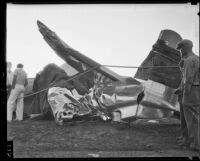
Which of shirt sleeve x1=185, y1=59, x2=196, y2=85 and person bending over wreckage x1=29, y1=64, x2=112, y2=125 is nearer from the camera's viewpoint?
shirt sleeve x1=185, y1=59, x2=196, y2=85

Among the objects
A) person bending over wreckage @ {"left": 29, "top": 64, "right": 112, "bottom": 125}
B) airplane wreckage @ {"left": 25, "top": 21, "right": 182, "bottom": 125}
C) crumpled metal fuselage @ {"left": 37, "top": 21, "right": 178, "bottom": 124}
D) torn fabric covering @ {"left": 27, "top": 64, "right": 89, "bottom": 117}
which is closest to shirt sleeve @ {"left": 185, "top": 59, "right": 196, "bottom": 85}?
airplane wreckage @ {"left": 25, "top": 21, "right": 182, "bottom": 125}

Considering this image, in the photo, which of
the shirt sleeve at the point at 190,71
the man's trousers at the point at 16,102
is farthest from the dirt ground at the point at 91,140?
the shirt sleeve at the point at 190,71

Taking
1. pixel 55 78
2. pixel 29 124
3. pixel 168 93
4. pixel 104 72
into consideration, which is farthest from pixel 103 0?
pixel 29 124

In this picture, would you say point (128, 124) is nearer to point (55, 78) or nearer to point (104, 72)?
point (104, 72)

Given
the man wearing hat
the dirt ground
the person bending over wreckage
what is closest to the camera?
the dirt ground

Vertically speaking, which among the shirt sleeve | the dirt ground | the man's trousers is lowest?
the dirt ground

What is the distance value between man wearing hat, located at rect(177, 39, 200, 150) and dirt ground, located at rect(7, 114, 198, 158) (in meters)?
0.20

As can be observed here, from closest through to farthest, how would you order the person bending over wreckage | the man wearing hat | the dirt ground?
1. the dirt ground
2. the man wearing hat
3. the person bending over wreckage

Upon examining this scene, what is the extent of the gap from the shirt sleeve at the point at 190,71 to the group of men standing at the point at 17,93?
2448 mm

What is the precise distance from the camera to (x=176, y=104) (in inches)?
183

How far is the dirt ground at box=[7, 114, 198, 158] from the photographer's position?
14.3 feet

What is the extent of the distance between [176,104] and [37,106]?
7.04 ft

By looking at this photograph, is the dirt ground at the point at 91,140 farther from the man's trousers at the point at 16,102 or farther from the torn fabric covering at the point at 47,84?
the torn fabric covering at the point at 47,84

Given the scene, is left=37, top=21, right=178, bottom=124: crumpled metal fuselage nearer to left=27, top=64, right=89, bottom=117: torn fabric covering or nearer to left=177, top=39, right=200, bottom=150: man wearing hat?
left=27, top=64, right=89, bottom=117: torn fabric covering
